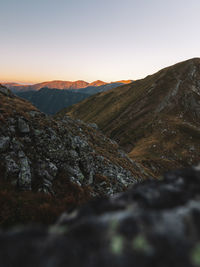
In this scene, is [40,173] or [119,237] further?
[40,173]

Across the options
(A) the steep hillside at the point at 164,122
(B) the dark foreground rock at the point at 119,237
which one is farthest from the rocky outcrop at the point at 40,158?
(A) the steep hillside at the point at 164,122

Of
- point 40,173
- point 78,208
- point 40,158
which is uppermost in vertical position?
point 78,208

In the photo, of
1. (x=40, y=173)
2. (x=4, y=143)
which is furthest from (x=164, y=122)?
(x=4, y=143)

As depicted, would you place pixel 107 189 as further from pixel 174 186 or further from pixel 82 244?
pixel 82 244

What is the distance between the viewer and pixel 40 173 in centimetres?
1220

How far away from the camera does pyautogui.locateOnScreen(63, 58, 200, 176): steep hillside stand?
5591 cm

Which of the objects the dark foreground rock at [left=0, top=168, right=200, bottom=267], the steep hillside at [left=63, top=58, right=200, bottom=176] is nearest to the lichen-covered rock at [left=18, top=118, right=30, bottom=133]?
the dark foreground rock at [left=0, top=168, right=200, bottom=267]

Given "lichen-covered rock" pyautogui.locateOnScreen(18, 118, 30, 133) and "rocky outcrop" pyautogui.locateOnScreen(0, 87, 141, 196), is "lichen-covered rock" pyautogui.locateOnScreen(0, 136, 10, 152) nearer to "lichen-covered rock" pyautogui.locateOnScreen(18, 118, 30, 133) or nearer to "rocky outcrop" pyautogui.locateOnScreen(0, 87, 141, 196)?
"rocky outcrop" pyautogui.locateOnScreen(0, 87, 141, 196)

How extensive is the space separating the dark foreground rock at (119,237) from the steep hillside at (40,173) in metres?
→ 6.16

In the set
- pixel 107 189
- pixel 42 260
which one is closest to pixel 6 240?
pixel 42 260

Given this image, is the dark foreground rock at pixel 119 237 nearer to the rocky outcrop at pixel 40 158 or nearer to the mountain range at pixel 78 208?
the mountain range at pixel 78 208

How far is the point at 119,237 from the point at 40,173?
10.6 meters

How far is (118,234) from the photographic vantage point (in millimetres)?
Answer: 3105

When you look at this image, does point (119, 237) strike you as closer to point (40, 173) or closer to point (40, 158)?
point (40, 173)
